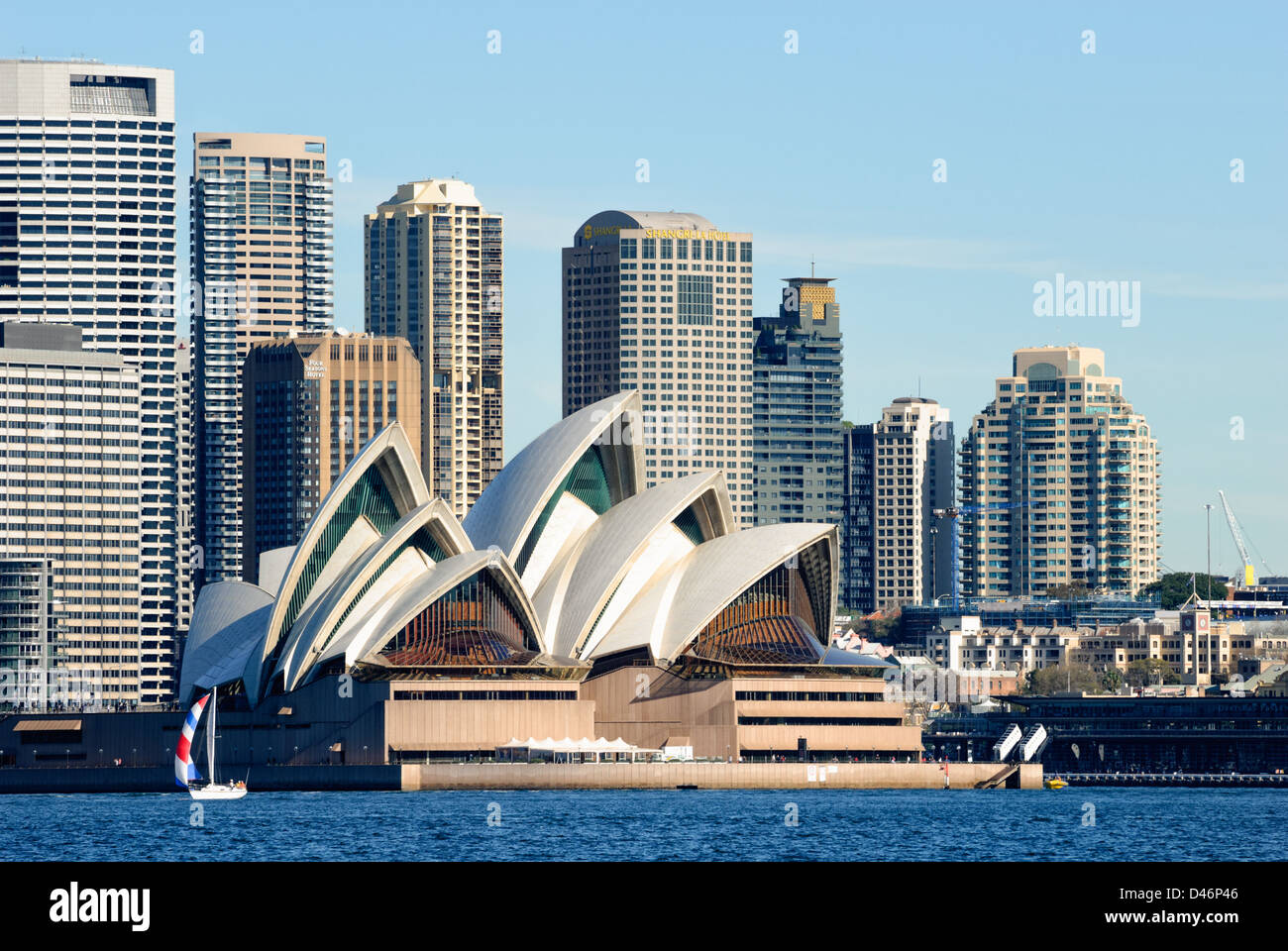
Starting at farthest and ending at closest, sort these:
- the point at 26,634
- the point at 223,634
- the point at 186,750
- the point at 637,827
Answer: the point at 26,634 → the point at 223,634 → the point at 186,750 → the point at 637,827

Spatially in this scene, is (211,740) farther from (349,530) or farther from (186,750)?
(349,530)

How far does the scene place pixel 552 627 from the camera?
117 m

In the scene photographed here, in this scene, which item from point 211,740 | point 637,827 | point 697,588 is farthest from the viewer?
point 697,588

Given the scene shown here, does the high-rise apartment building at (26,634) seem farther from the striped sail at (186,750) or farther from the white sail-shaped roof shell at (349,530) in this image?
the striped sail at (186,750)

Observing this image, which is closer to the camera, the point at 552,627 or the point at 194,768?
the point at 194,768

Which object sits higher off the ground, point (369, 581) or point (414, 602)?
point (369, 581)

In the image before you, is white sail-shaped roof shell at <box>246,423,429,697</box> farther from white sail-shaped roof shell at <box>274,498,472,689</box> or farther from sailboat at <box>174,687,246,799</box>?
sailboat at <box>174,687,246,799</box>

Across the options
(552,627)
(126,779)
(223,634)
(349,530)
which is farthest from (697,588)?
(126,779)

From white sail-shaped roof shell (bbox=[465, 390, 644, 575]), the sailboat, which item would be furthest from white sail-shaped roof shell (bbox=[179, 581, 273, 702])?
white sail-shaped roof shell (bbox=[465, 390, 644, 575])

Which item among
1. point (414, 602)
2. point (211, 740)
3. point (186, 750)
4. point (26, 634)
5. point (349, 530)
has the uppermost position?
point (349, 530)

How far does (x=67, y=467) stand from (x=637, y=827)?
133182mm
